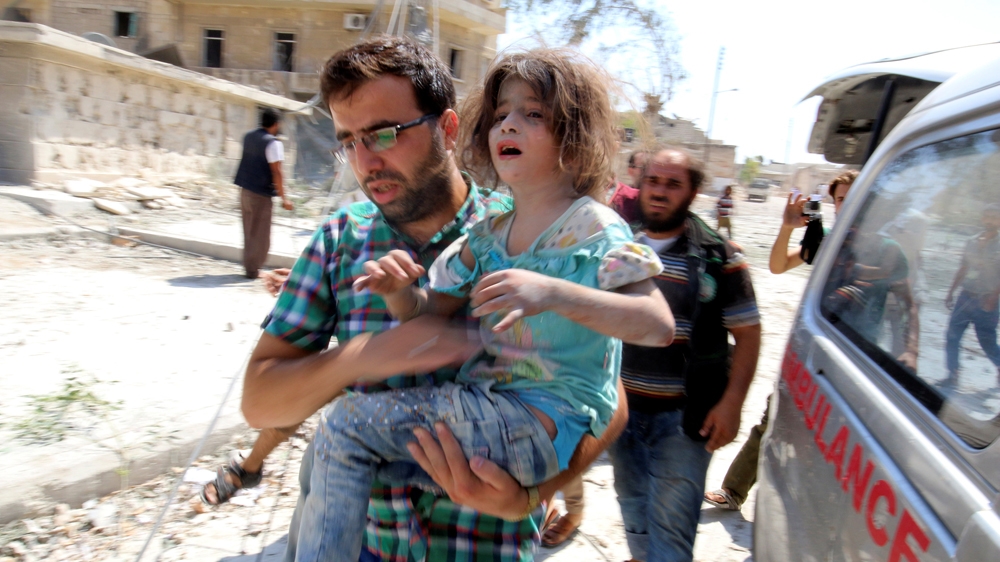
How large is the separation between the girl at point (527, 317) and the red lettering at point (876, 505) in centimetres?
50

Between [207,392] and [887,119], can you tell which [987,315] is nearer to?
[887,119]

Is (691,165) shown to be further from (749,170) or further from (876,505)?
(749,170)

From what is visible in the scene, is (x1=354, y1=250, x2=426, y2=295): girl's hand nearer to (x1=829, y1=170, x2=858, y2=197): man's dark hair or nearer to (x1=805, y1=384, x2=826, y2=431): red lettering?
(x1=805, y1=384, x2=826, y2=431): red lettering

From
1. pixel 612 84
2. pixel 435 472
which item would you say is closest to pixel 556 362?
pixel 435 472

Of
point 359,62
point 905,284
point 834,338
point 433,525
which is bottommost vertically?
point 433,525

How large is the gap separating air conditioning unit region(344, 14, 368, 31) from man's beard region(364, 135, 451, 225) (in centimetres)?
2445

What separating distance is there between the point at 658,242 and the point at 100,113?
40.2 feet

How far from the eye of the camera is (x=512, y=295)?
45.4 inches

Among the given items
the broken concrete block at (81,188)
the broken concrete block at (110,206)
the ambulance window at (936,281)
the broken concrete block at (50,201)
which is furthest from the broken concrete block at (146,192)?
the ambulance window at (936,281)

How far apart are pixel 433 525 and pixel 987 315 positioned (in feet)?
3.99

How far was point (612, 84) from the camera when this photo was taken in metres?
1.66

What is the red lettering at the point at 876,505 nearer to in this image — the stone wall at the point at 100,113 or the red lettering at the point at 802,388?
the red lettering at the point at 802,388

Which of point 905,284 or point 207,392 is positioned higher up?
point 905,284

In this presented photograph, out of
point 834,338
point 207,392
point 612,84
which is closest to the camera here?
point 612,84
